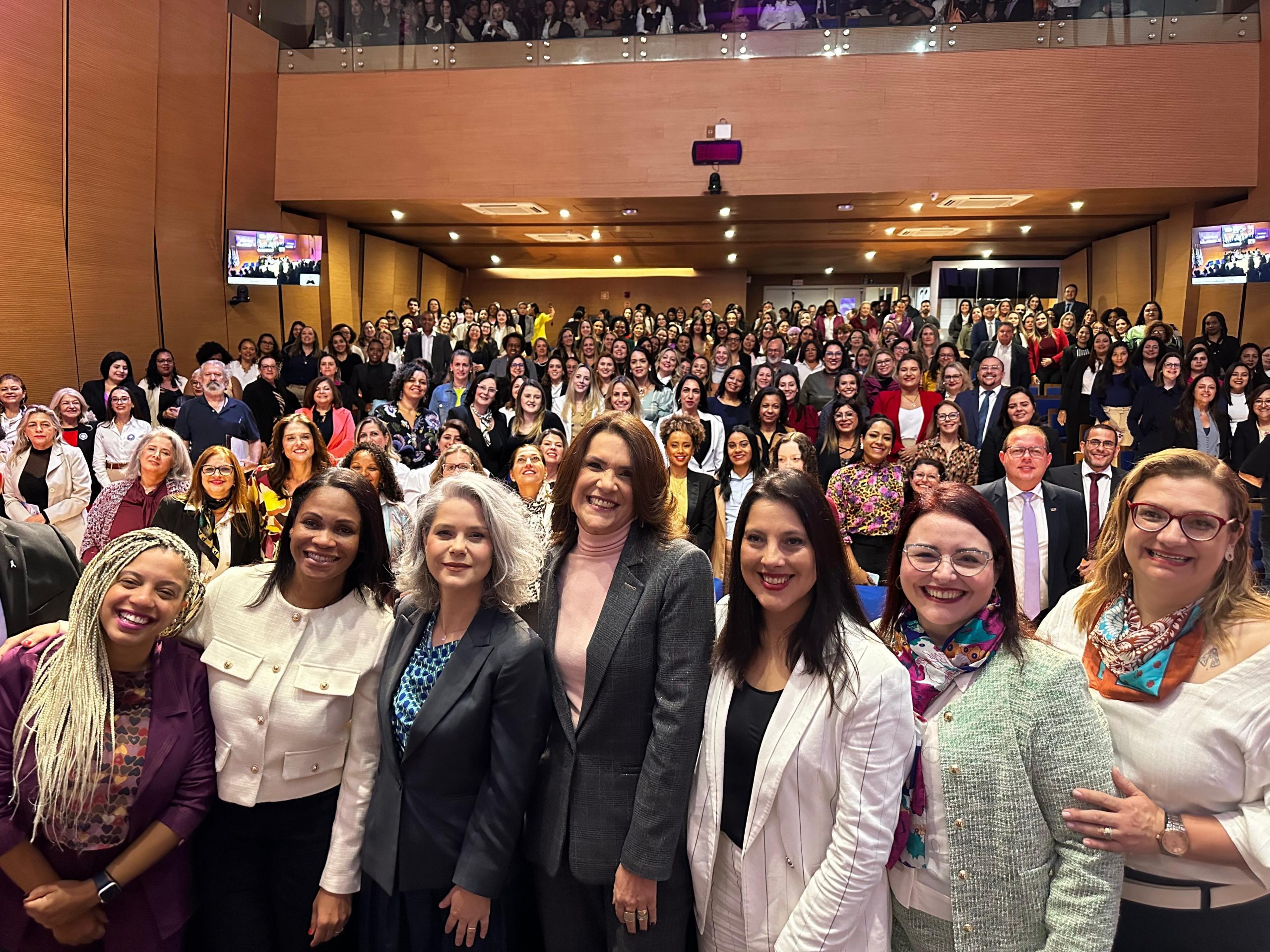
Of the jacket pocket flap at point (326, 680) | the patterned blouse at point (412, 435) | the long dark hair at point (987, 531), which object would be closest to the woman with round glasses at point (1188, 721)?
the long dark hair at point (987, 531)

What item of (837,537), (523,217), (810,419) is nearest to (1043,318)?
(810,419)

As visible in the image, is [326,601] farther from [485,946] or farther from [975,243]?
[975,243]

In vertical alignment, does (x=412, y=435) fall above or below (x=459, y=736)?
above

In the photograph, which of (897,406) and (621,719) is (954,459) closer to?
(897,406)

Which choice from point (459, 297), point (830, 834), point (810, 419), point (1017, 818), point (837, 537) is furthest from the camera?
point (459, 297)

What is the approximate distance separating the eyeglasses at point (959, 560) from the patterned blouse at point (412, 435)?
407 centimetres

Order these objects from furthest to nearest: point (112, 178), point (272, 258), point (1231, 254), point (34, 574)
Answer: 1. point (272, 258)
2. point (1231, 254)
3. point (112, 178)
4. point (34, 574)

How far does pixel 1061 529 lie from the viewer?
12.6 feet

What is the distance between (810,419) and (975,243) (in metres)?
9.50

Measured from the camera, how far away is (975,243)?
14055 millimetres

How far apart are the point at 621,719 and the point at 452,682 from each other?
38 centimetres

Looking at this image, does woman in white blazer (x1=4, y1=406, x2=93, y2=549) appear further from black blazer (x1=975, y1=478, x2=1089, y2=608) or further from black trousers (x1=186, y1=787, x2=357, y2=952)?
black blazer (x1=975, y1=478, x2=1089, y2=608)

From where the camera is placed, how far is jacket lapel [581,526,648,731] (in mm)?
1755

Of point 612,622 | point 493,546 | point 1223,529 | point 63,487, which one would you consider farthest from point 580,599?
point 63,487
